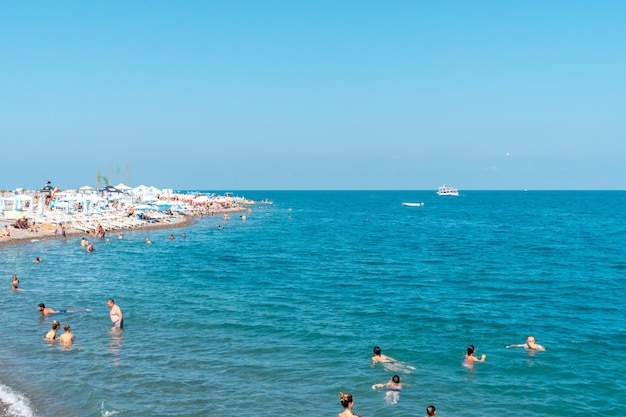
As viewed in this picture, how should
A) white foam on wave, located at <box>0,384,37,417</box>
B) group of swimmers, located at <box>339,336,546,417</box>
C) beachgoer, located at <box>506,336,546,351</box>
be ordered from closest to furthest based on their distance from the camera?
1. group of swimmers, located at <box>339,336,546,417</box>
2. white foam on wave, located at <box>0,384,37,417</box>
3. beachgoer, located at <box>506,336,546,351</box>

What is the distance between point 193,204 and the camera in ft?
307

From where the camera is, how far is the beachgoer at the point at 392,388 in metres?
12.8

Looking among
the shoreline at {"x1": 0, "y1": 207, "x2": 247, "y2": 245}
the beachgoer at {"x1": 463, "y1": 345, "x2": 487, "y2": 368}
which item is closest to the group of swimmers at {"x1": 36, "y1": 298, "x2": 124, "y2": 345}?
the beachgoer at {"x1": 463, "y1": 345, "x2": 487, "y2": 368}

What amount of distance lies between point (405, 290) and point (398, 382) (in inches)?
527

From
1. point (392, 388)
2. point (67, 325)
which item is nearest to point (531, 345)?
point (392, 388)

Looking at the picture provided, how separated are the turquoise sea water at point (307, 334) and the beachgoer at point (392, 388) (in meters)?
0.25

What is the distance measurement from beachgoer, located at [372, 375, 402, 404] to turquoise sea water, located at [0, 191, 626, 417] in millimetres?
251

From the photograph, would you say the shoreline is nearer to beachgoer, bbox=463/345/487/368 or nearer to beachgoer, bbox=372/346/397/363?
beachgoer, bbox=372/346/397/363

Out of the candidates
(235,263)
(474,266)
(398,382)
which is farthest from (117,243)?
(398,382)

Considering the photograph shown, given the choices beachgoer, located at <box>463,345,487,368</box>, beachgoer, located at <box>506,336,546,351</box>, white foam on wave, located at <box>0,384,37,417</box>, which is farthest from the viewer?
beachgoer, located at <box>506,336,546,351</box>

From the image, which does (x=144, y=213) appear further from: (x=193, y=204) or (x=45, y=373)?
(x=45, y=373)

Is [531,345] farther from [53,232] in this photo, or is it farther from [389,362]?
[53,232]

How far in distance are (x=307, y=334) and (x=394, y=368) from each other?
13.4 feet

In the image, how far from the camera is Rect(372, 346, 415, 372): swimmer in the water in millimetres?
14938
